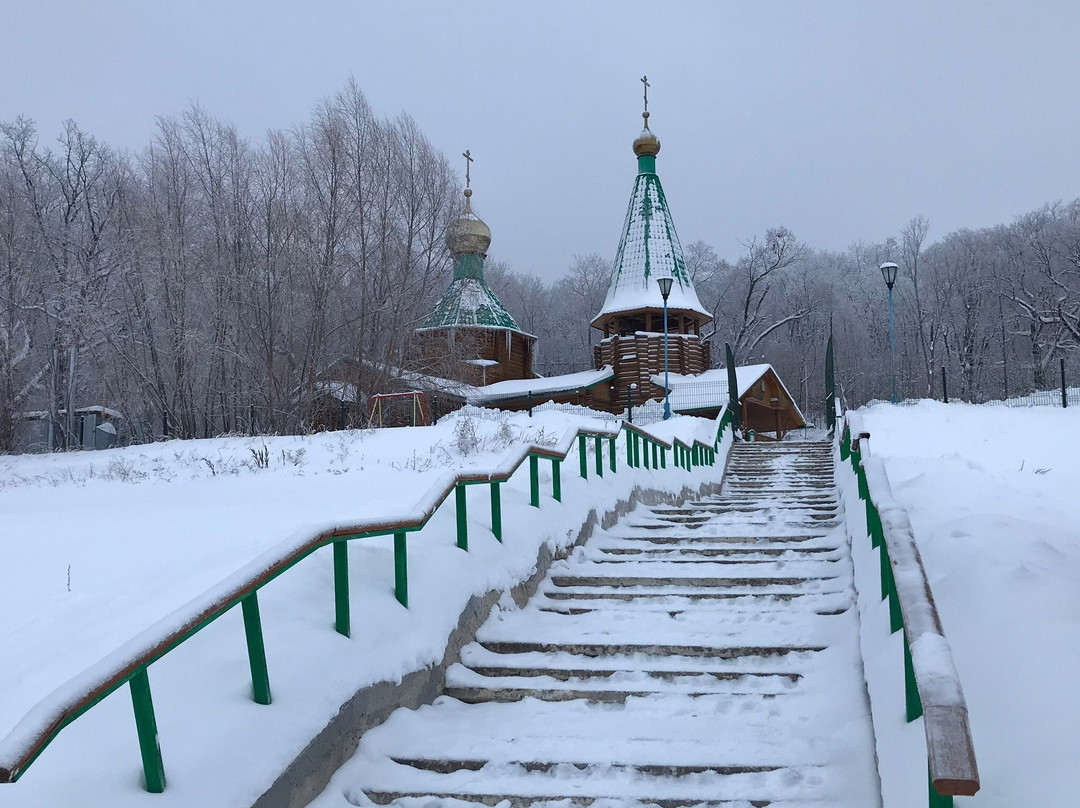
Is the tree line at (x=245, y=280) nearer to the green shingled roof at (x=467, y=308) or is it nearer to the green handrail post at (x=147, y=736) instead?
the green shingled roof at (x=467, y=308)

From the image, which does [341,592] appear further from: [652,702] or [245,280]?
[245,280]

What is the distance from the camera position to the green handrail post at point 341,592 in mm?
3434

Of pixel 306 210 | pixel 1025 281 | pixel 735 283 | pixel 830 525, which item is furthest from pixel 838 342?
pixel 830 525

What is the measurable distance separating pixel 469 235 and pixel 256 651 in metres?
28.9

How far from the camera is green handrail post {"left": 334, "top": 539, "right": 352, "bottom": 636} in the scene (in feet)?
11.3

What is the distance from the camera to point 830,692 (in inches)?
141

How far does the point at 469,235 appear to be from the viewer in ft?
101

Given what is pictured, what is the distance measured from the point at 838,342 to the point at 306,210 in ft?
143

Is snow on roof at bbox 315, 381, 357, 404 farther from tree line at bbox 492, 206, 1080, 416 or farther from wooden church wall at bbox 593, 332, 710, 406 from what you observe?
tree line at bbox 492, 206, 1080, 416

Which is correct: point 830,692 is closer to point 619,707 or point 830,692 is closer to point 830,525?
point 619,707

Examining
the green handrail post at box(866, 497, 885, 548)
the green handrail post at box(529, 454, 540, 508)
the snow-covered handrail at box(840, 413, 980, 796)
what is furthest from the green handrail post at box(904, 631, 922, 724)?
the green handrail post at box(529, 454, 540, 508)

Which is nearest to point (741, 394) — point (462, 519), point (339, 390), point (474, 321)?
point (474, 321)

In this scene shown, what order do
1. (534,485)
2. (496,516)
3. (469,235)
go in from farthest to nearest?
(469,235) → (534,485) → (496,516)

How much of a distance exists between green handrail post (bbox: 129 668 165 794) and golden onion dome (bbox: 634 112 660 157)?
112ft
